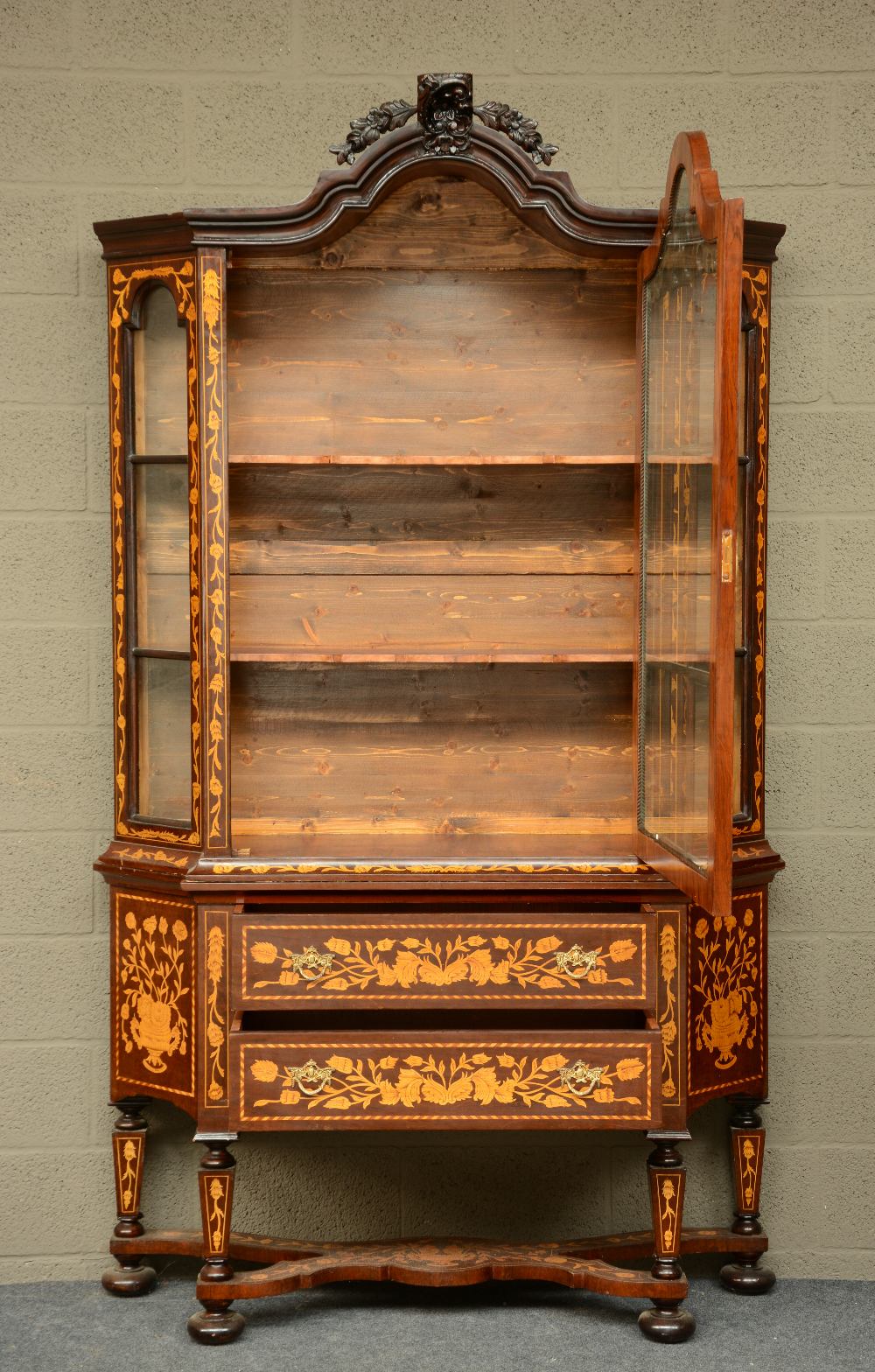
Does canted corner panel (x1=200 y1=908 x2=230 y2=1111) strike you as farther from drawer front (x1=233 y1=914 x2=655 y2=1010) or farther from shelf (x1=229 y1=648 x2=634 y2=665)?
shelf (x1=229 y1=648 x2=634 y2=665)

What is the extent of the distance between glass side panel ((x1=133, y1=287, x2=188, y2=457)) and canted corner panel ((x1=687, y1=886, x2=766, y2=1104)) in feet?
4.97

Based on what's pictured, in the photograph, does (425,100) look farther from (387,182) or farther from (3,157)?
(3,157)

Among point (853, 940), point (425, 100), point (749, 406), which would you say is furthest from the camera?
point (853, 940)

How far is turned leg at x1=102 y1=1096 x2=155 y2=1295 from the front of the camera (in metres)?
3.26

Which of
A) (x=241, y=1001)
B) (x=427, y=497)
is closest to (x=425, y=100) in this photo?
(x=427, y=497)

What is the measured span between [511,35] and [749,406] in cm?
101

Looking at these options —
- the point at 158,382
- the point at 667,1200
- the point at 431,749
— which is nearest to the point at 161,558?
the point at 158,382

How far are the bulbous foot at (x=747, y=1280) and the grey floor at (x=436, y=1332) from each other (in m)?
0.02

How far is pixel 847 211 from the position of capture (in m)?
3.34

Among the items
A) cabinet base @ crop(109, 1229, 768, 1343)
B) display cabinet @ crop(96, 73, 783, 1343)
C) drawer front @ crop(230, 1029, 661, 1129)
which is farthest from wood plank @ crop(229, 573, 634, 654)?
cabinet base @ crop(109, 1229, 768, 1343)

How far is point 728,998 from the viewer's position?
3.20 m

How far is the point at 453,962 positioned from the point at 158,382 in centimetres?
138

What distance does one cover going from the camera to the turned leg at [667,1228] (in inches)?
116

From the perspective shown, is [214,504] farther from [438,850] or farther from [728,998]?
[728,998]
